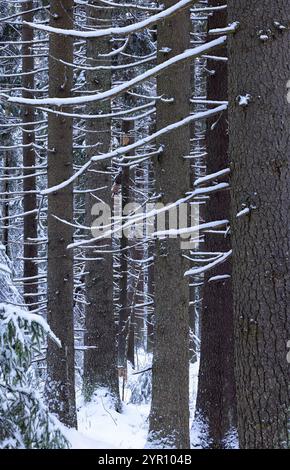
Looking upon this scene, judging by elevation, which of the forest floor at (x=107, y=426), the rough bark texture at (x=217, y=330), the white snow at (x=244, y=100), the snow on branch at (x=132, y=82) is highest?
the snow on branch at (x=132, y=82)

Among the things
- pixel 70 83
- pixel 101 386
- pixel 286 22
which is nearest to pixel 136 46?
pixel 70 83

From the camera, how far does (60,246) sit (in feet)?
32.4

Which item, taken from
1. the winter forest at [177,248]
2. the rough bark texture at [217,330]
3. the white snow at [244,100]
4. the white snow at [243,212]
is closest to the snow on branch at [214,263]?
the winter forest at [177,248]

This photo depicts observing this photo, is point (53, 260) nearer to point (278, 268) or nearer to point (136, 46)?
point (278, 268)

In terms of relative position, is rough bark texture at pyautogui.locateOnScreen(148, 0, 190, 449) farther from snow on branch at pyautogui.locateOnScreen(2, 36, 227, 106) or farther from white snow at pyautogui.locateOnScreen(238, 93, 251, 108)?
white snow at pyautogui.locateOnScreen(238, 93, 251, 108)

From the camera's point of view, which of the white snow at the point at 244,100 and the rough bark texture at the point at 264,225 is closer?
the rough bark texture at the point at 264,225

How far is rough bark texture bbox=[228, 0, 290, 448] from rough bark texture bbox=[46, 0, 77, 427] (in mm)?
5554

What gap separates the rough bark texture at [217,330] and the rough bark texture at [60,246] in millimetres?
2112

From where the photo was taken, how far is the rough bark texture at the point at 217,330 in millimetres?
9102

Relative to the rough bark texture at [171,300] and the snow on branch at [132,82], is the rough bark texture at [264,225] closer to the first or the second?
the snow on branch at [132,82]

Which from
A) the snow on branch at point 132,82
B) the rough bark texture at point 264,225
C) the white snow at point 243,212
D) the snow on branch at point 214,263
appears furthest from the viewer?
the snow on branch at point 214,263

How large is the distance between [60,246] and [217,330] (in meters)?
2.80

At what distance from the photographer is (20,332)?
4.68 m

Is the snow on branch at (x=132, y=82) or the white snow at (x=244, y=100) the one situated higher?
the snow on branch at (x=132, y=82)
